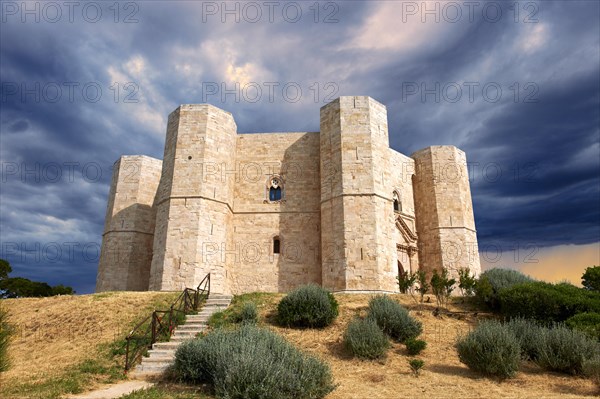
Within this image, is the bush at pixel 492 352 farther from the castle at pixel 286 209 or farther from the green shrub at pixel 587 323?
the castle at pixel 286 209

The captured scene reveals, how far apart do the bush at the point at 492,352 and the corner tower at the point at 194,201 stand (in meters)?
11.8

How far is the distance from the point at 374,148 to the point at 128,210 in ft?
45.6

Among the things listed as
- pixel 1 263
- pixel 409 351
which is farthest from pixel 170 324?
pixel 1 263

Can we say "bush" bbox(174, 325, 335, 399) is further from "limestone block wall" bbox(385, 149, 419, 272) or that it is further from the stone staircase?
"limestone block wall" bbox(385, 149, 419, 272)

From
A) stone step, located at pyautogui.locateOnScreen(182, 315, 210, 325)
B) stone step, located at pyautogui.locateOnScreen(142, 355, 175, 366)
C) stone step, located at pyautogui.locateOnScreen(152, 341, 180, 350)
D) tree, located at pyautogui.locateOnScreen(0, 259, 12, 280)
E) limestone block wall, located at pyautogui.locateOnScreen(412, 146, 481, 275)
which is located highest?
limestone block wall, located at pyautogui.locateOnScreen(412, 146, 481, 275)

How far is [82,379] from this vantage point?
25.5 ft

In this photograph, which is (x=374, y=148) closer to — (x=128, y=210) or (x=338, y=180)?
(x=338, y=180)

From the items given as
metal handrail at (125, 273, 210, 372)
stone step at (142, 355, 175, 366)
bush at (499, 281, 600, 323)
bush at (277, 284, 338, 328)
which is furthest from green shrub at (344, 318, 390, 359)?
metal handrail at (125, 273, 210, 372)

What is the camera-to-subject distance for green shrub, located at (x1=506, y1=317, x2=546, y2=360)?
8252 mm

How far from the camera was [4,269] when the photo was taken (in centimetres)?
2666

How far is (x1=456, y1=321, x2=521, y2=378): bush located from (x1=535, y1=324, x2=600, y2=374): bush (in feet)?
1.98

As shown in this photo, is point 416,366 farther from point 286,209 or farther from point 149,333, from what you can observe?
point 286,209

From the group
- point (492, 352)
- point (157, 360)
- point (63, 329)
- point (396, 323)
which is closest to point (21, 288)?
point (63, 329)

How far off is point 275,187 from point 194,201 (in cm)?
440
